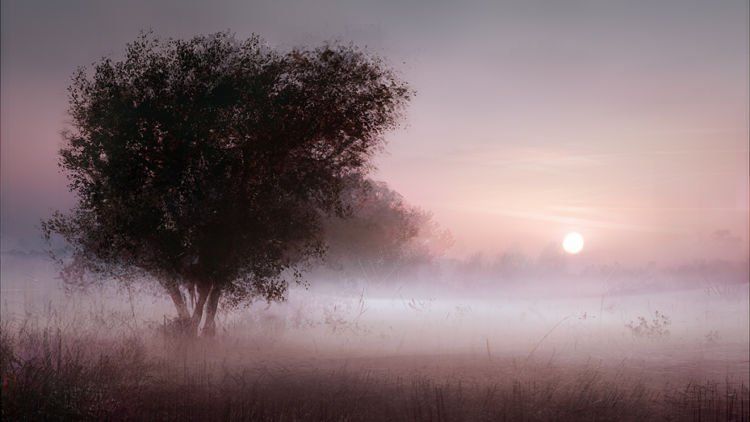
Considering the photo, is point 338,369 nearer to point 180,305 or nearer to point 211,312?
point 211,312

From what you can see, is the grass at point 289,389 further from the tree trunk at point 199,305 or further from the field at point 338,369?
the tree trunk at point 199,305

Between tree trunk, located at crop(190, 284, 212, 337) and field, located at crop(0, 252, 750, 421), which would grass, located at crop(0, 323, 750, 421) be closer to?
field, located at crop(0, 252, 750, 421)

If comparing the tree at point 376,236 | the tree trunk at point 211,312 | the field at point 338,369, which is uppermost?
the tree at point 376,236

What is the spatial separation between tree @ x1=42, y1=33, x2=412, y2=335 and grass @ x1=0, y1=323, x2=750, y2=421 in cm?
321

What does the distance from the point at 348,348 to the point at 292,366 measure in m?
6.79

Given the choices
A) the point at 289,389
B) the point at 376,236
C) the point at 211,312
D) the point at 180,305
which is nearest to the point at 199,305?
the point at 211,312

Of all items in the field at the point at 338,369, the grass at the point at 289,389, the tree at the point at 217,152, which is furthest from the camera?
the tree at the point at 217,152

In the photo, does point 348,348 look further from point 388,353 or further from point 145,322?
point 145,322

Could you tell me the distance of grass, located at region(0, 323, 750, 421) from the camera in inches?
489

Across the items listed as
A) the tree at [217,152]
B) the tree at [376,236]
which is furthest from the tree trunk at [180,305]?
the tree at [376,236]

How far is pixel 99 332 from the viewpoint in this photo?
21.2 meters

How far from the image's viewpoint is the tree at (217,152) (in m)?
19.2

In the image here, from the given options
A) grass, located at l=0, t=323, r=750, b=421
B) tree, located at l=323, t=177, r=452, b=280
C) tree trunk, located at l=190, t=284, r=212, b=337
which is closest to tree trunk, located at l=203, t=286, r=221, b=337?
tree trunk, located at l=190, t=284, r=212, b=337

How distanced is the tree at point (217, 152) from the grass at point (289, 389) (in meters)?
3.21
